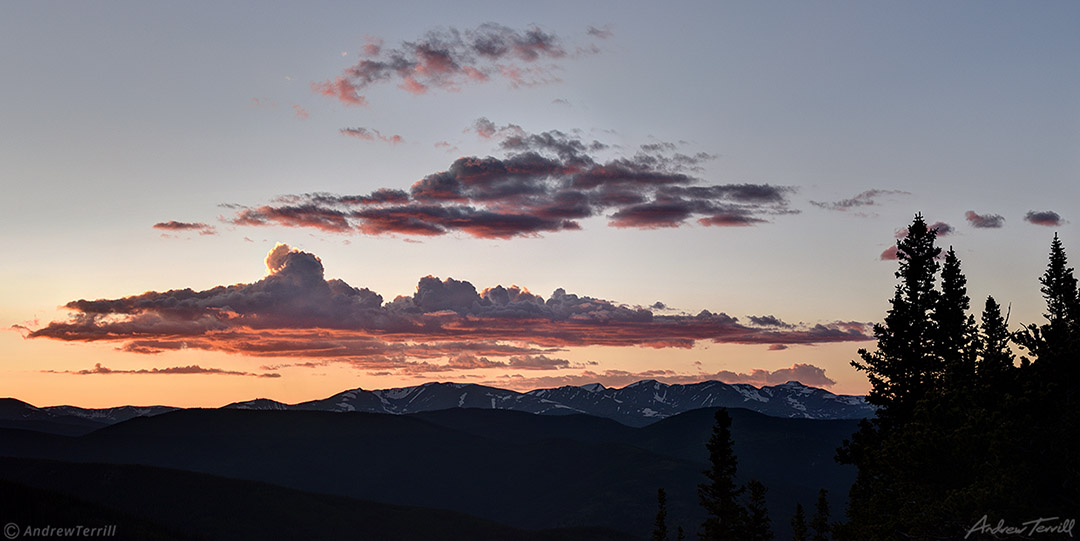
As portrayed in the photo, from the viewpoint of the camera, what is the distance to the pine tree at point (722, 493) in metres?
52.2

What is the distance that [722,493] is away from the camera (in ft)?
174

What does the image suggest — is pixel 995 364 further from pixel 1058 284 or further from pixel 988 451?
pixel 1058 284

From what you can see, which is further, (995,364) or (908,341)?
(908,341)

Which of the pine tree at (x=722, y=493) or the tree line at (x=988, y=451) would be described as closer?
the tree line at (x=988, y=451)

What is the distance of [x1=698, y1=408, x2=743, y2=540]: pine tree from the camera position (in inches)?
2053

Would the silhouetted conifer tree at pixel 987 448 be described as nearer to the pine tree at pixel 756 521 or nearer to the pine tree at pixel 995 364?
the pine tree at pixel 995 364

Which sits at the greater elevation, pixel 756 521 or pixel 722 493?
pixel 722 493

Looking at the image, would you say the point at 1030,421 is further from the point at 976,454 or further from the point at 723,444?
the point at 723,444

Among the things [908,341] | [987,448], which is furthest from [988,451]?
[908,341]

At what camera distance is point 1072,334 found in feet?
115

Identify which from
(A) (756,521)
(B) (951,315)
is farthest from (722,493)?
(B) (951,315)

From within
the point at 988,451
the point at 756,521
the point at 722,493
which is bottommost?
the point at 756,521

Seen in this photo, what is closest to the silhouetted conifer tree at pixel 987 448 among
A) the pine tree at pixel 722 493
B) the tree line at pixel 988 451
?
the tree line at pixel 988 451

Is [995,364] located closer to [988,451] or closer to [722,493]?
[988,451]
